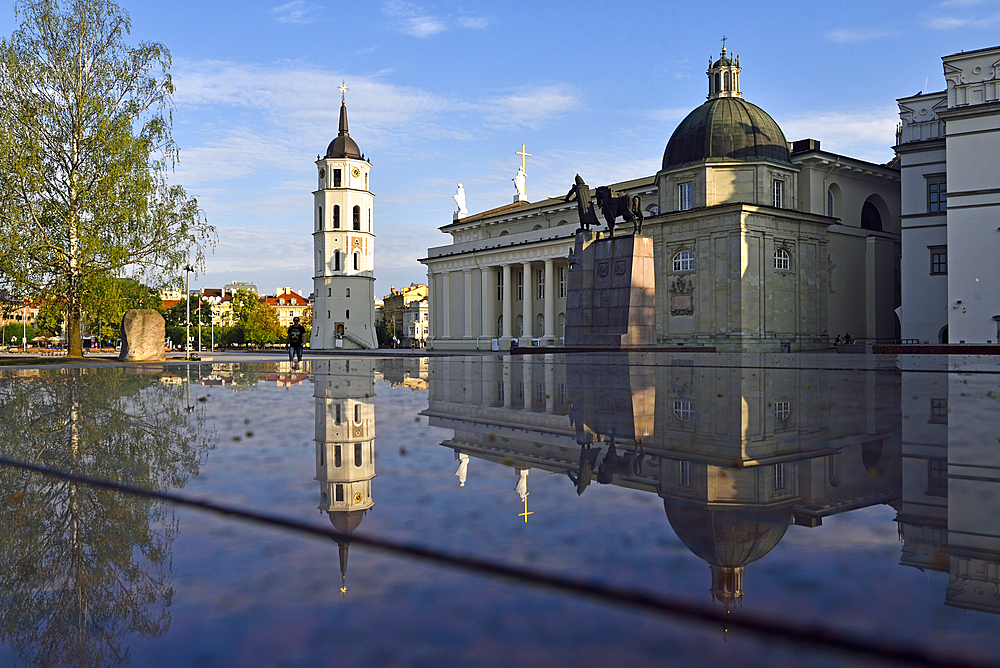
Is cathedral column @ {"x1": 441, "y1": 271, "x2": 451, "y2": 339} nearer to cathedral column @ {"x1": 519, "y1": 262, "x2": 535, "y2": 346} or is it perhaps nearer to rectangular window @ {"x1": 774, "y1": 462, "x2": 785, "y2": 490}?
cathedral column @ {"x1": 519, "y1": 262, "x2": 535, "y2": 346}

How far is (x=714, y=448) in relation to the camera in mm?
4035

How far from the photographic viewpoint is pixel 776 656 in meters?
1.47

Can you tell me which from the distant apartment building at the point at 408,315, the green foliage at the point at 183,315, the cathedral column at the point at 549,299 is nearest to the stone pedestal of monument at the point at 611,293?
the cathedral column at the point at 549,299

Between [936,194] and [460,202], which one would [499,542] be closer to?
[936,194]

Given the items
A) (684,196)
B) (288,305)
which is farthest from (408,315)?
(684,196)

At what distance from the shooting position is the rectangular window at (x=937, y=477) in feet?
9.58

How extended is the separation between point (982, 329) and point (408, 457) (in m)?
43.4

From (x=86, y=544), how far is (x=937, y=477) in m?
3.48

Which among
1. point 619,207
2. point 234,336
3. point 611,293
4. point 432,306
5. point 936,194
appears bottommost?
point 234,336

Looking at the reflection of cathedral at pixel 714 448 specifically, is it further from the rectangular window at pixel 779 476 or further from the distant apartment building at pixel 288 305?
the distant apartment building at pixel 288 305

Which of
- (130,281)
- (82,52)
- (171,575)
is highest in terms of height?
(82,52)

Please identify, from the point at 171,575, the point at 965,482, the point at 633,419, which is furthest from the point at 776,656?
the point at 633,419

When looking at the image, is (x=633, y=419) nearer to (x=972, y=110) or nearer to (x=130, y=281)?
(x=130, y=281)

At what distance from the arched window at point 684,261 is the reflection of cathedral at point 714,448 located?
133 feet
